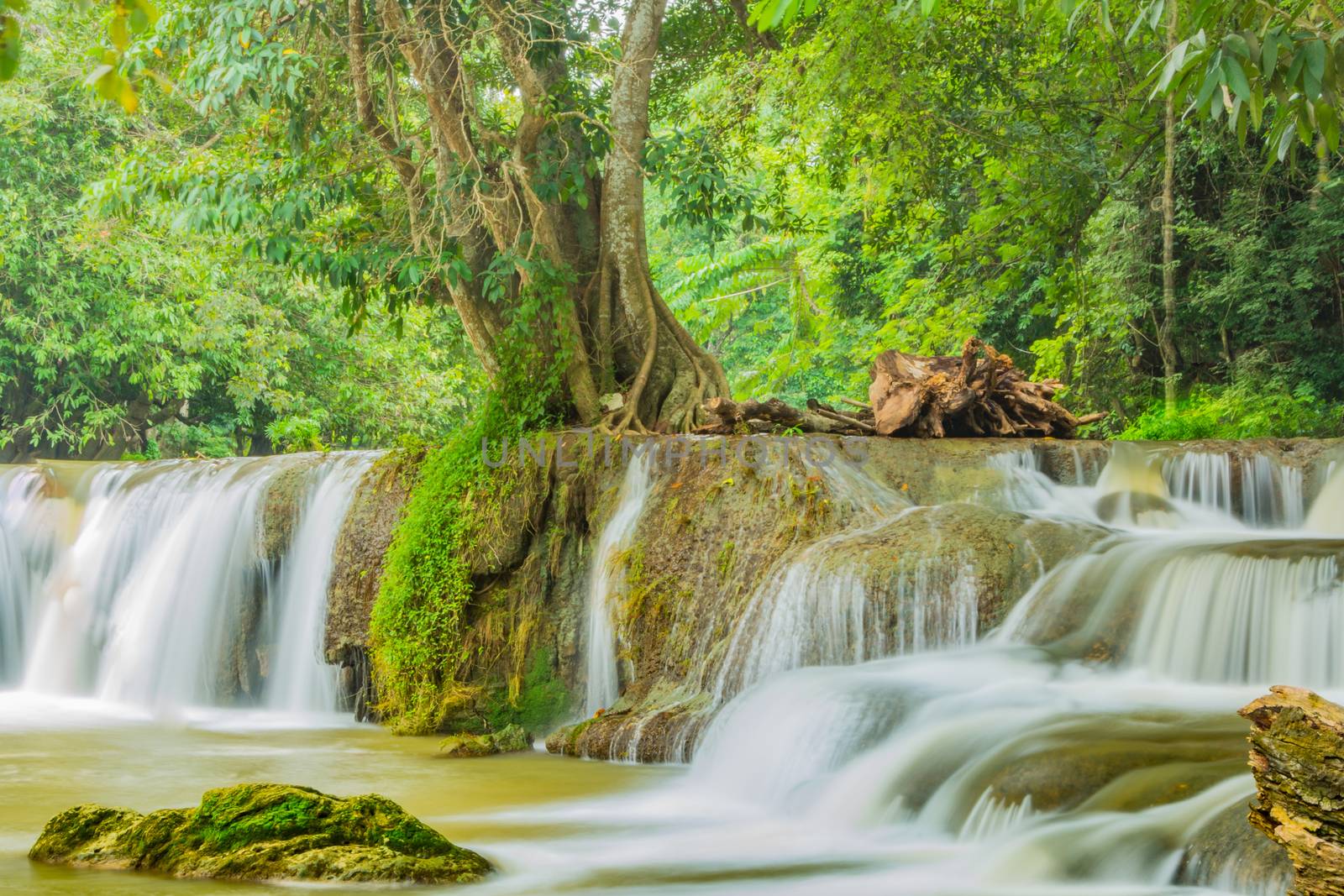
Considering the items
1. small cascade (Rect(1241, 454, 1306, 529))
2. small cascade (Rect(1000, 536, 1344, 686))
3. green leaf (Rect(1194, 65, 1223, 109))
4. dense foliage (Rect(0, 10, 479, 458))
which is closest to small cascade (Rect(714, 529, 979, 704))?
small cascade (Rect(1000, 536, 1344, 686))

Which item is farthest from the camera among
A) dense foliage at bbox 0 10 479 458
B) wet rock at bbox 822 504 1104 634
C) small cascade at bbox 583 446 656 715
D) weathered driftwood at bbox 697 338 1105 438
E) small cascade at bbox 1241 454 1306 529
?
dense foliage at bbox 0 10 479 458

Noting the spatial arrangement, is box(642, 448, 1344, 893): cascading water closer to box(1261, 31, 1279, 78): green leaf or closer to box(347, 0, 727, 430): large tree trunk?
box(1261, 31, 1279, 78): green leaf

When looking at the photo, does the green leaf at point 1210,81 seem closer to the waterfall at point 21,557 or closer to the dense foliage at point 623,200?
the dense foliage at point 623,200

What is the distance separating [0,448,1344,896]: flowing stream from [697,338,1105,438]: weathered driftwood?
3.13 feet

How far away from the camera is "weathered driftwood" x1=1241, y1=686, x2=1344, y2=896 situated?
11.7 ft

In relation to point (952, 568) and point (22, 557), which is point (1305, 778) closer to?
point (952, 568)

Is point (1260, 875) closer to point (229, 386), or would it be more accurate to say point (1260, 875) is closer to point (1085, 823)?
point (1085, 823)

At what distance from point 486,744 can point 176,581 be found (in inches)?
182

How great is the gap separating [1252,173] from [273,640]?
1091cm

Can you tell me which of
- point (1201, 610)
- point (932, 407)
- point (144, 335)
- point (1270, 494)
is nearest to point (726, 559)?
point (932, 407)

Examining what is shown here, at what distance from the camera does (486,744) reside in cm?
826

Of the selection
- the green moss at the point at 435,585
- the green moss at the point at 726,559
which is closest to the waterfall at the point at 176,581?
the green moss at the point at 435,585

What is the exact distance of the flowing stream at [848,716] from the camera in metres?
5.06

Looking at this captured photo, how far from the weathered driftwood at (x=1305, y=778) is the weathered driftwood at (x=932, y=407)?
6543mm
